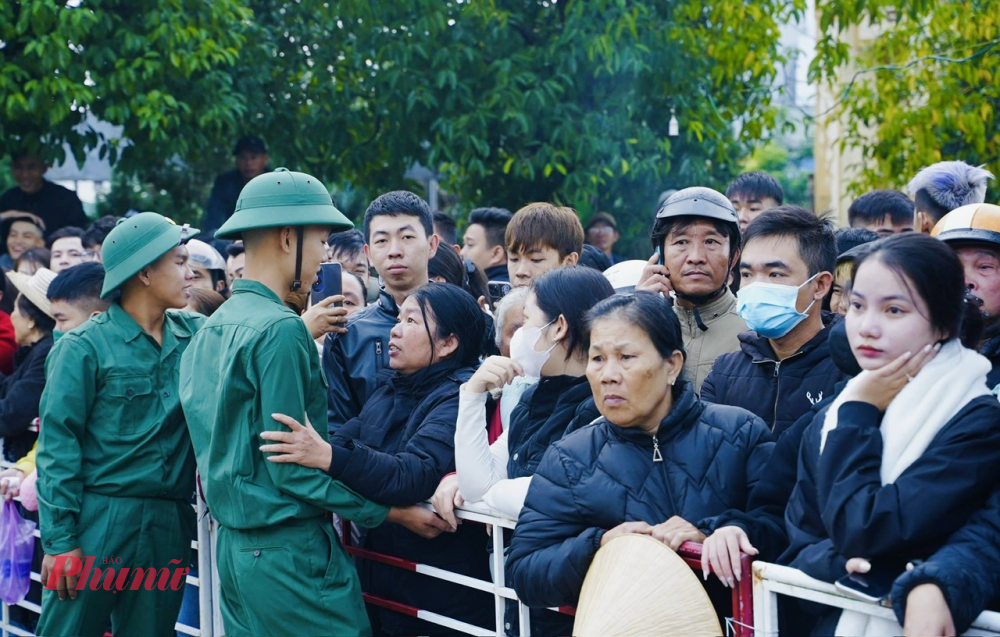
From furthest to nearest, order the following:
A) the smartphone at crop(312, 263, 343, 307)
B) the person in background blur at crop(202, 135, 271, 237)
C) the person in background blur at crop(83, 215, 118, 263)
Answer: the person in background blur at crop(202, 135, 271, 237) → the person in background blur at crop(83, 215, 118, 263) → the smartphone at crop(312, 263, 343, 307)

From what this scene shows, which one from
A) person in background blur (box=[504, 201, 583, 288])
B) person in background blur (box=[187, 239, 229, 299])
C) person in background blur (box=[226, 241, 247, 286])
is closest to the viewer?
person in background blur (box=[504, 201, 583, 288])

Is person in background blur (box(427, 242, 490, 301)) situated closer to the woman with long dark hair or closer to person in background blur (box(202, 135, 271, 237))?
the woman with long dark hair

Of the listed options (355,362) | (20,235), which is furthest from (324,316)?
(20,235)

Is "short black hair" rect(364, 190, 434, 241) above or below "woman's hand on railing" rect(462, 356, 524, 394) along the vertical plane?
above

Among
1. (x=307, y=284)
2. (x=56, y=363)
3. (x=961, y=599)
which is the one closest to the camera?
(x=961, y=599)

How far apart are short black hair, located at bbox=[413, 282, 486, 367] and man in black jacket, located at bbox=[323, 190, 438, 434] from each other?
401mm

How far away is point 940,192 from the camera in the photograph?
4.99 m

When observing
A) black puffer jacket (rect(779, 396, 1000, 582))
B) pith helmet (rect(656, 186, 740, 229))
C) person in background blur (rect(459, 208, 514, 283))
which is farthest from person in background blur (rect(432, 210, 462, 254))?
black puffer jacket (rect(779, 396, 1000, 582))

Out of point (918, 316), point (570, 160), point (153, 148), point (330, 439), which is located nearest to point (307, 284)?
point (330, 439)

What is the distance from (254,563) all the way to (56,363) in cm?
139

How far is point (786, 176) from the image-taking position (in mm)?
36594

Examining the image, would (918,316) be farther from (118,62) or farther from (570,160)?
(118,62)

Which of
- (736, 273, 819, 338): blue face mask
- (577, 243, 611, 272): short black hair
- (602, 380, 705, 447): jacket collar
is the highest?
(577, 243, 611, 272): short black hair

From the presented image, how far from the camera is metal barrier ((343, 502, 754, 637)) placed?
2.86 metres
